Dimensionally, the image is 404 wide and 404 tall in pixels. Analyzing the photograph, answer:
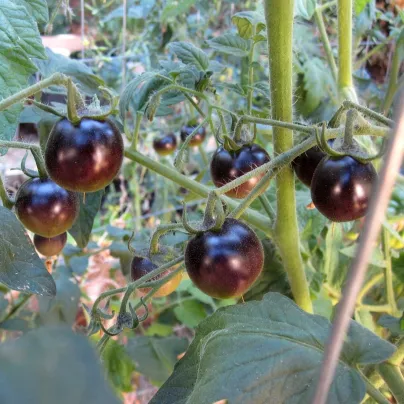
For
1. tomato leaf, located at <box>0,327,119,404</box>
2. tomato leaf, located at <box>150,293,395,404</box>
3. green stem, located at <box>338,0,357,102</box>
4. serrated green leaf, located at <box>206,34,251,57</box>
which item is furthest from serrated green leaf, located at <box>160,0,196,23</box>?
tomato leaf, located at <box>0,327,119,404</box>

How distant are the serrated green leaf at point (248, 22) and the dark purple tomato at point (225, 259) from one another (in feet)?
1.15

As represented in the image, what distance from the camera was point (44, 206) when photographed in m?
0.52

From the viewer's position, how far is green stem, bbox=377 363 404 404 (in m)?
0.51

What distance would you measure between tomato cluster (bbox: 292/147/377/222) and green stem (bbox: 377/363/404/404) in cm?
19

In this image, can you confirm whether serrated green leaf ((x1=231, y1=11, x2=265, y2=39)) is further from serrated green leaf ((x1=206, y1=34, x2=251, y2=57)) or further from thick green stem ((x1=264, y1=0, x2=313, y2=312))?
thick green stem ((x1=264, y1=0, x2=313, y2=312))

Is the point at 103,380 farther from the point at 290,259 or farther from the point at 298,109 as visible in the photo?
the point at 298,109

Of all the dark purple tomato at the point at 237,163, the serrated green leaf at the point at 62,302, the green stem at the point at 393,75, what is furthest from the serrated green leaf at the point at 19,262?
the green stem at the point at 393,75

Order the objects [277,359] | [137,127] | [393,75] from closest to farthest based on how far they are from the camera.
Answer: [277,359] → [137,127] → [393,75]

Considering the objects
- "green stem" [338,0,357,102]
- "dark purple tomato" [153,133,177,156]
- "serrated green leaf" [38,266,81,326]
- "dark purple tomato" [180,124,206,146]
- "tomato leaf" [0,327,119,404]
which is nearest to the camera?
"tomato leaf" [0,327,119,404]

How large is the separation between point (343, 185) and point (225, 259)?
12 centimetres

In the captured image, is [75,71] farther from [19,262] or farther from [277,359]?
[277,359]

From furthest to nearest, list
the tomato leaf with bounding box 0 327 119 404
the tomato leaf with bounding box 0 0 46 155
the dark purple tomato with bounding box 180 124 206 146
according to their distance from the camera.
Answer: the dark purple tomato with bounding box 180 124 206 146 < the tomato leaf with bounding box 0 0 46 155 < the tomato leaf with bounding box 0 327 119 404

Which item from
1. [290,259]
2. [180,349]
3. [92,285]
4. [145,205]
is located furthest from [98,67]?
[290,259]

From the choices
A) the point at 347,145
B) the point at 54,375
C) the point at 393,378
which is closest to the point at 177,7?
the point at 347,145
